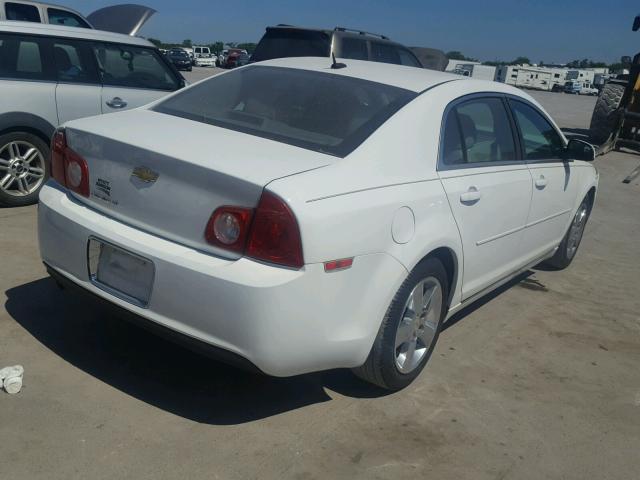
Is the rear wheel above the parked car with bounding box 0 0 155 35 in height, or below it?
below

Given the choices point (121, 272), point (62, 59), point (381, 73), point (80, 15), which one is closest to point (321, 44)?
point (80, 15)

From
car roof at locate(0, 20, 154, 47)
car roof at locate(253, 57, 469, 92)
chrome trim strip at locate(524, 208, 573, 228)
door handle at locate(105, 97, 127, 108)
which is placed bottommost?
chrome trim strip at locate(524, 208, 573, 228)

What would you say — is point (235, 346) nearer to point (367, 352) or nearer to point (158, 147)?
point (367, 352)

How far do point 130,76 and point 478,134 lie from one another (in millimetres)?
3943

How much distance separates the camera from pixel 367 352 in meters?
3.07

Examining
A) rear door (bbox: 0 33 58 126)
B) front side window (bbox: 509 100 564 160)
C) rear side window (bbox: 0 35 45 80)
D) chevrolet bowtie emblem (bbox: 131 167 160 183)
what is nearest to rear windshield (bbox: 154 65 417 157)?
chevrolet bowtie emblem (bbox: 131 167 160 183)

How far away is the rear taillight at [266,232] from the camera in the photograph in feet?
8.67

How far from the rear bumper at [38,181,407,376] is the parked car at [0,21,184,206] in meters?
3.14

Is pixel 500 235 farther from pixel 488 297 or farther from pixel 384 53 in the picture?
pixel 384 53

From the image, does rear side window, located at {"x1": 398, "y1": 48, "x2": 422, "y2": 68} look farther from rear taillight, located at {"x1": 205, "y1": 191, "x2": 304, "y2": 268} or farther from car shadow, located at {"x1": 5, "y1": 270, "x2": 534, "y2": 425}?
rear taillight, located at {"x1": 205, "y1": 191, "x2": 304, "y2": 268}

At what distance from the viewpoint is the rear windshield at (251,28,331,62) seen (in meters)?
9.84

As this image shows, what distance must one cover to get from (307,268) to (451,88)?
1.64 meters

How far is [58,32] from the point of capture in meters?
6.08

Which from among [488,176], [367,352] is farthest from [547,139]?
[367,352]
